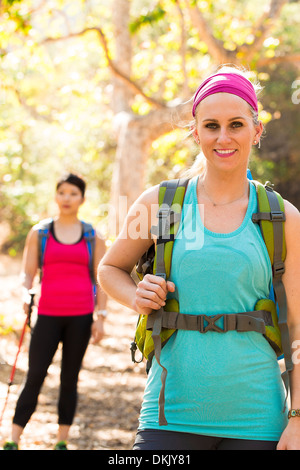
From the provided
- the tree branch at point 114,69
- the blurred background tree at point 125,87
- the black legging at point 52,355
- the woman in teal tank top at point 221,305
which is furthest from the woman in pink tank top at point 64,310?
the tree branch at point 114,69

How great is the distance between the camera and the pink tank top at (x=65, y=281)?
16.6 ft

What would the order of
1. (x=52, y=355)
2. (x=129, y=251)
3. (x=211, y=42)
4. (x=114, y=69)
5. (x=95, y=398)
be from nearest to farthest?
(x=129, y=251) < (x=52, y=355) < (x=95, y=398) < (x=211, y=42) < (x=114, y=69)

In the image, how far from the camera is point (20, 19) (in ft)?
25.6

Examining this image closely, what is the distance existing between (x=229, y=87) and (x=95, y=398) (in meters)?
Result: 5.47

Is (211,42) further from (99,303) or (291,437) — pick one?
(291,437)

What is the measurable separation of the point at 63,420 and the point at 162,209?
10.5ft

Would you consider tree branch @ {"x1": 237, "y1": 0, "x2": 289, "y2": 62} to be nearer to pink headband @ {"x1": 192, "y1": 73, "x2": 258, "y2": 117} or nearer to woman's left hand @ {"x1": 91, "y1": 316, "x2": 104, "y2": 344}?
woman's left hand @ {"x1": 91, "y1": 316, "x2": 104, "y2": 344}

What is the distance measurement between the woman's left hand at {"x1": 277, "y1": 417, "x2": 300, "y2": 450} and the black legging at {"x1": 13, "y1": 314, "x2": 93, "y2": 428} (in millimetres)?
3054

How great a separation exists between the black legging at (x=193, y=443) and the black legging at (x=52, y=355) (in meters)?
2.87

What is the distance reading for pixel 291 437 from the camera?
212cm

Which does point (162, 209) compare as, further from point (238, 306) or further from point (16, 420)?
point (16, 420)

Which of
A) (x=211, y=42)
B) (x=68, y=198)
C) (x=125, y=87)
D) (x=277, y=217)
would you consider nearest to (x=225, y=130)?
(x=277, y=217)
